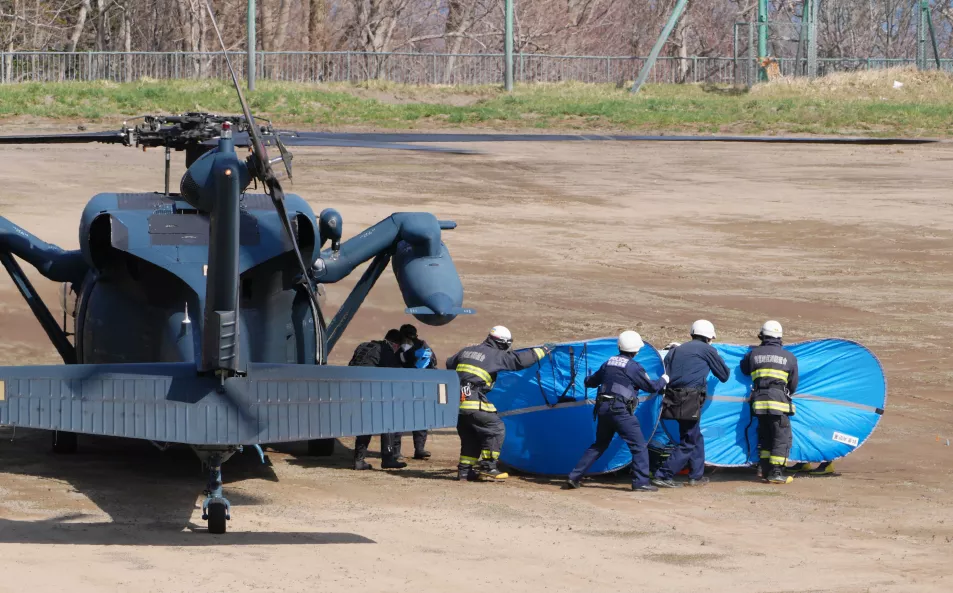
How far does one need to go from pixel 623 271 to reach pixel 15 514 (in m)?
14.5

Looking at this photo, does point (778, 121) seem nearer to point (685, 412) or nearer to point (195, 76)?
point (195, 76)

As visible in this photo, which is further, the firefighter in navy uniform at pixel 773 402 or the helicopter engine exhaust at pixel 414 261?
the firefighter in navy uniform at pixel 773 402

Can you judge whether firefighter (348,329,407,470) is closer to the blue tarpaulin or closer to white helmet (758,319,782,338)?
the blue tarpaulin

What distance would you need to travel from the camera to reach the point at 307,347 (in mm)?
13414

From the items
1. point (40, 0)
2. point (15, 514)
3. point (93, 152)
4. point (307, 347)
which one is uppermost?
point (40, 0)

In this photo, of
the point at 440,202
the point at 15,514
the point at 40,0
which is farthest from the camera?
the point at 40,0

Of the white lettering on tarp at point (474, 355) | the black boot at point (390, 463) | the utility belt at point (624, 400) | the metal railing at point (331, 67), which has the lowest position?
the black boot at point (390, 463)

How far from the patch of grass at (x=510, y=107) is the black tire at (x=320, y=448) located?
2623 cm

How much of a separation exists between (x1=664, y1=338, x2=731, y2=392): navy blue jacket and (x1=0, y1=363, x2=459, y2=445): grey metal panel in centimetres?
394

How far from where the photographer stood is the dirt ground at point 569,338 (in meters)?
10.2

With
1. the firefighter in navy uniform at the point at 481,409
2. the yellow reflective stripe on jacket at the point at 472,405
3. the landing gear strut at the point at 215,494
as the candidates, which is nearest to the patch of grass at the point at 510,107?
the firefighter in navy uniform at the point at 481,409

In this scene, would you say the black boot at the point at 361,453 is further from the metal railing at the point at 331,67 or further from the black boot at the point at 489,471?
the metal railing at the point at 331,67

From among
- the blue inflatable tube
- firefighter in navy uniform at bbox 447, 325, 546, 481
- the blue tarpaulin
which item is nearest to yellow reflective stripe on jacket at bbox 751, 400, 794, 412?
the blue tarpaulin

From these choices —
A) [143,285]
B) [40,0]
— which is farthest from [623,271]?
[40,0]
